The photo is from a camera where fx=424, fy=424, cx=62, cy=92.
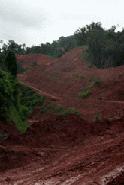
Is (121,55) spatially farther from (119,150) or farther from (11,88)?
(119,150)

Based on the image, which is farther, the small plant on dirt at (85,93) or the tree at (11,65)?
the tree at (11,65)

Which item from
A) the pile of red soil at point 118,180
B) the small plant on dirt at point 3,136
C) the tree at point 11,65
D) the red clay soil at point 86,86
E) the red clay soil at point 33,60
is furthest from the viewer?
the red clay soil at point 33,60

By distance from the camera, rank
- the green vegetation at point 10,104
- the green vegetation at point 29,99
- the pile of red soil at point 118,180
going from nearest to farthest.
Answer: the pile of red soil at point 118,180 → the green vegetation at point 10,104 → the green vegetation at point 29,99

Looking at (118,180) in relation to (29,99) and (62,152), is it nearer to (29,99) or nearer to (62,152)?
(62,152)

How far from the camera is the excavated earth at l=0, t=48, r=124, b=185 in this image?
15.8 m

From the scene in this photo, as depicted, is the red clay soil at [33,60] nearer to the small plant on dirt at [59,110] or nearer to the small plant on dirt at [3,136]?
the small plant on dirt at [59,110]

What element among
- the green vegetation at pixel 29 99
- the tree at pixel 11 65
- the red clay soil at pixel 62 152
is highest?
the tree at pixel 11 65

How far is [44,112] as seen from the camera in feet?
102

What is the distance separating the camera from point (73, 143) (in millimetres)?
23531

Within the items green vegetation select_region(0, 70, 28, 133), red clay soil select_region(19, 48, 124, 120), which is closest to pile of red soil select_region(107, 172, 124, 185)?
green vegetation select_region(0, 70, 28, 133)

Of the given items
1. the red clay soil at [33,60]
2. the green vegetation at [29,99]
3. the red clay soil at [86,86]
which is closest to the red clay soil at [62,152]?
the green vegetation at [29,99]

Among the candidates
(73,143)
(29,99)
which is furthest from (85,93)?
(73,143)

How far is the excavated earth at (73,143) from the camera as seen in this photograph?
51.9 ft

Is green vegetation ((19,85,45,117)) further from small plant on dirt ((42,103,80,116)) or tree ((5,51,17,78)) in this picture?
tree ((5,51,17,78))
